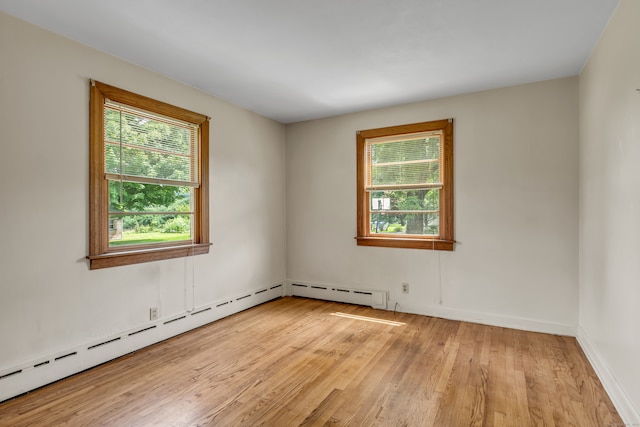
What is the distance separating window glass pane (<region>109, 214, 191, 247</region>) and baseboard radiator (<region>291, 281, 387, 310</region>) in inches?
77.2

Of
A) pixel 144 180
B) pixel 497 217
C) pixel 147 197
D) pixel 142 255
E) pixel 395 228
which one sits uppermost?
pixel 144 180

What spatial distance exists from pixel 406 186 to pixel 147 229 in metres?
2.97

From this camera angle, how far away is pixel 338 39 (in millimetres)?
2672

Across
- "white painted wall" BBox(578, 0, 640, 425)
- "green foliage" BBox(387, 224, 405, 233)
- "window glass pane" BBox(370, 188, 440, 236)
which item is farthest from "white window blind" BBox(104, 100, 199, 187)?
"white painted wall" BBox(578, 0, 640, 425)

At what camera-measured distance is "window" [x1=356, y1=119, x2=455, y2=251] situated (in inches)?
159

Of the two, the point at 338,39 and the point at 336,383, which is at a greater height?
the point at 338,39

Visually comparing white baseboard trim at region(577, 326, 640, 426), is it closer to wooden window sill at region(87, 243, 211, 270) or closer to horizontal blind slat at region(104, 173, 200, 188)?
wooden window sill at region(87, 243, 211, 270)

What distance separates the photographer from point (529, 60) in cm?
304

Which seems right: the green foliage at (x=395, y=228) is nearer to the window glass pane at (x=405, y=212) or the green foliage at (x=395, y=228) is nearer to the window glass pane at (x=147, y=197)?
the window glass pane at (x=405, y=212)

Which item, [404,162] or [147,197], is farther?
[404,162]

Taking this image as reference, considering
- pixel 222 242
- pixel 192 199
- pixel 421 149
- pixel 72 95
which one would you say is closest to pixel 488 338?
pixel 421 149

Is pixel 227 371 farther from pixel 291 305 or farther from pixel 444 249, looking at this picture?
pixel 444 249

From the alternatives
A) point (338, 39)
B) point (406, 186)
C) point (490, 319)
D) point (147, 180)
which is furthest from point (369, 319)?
point (338, 39)

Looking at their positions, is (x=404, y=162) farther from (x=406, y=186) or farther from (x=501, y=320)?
(x=501, y=320)
